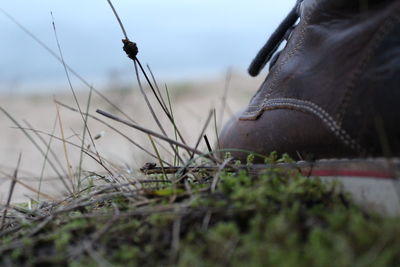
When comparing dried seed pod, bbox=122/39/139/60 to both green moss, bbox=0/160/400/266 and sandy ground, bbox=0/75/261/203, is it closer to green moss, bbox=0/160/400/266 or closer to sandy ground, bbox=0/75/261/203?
green moss, bbox=0/160/400/266

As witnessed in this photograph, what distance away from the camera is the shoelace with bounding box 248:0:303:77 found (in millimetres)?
1784

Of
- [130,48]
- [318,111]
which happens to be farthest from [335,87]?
[130,48]

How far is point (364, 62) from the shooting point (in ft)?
3.96

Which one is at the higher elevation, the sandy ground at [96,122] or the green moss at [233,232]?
the sandy ground at [96,122]

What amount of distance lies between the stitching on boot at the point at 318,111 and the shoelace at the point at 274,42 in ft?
1.00

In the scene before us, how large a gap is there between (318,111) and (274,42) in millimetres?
670

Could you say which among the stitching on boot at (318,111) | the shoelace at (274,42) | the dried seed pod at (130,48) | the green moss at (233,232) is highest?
the dried seed pod at (130,48)

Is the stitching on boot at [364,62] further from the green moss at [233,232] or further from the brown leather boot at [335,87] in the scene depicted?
the green moss at [233,232]

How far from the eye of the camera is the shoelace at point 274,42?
1784mm

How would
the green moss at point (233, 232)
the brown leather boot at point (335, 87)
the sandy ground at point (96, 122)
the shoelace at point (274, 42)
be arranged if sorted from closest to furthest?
the green moss at point (233, 232)
the brown leather boot at point (335, 87)
the shoelace at point (274, 42)
the sandy ground at point (96, 122)

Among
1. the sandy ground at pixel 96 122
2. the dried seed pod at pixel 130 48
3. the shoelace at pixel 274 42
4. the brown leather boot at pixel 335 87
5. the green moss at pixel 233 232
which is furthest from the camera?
the sandy ground at pixel 96 122

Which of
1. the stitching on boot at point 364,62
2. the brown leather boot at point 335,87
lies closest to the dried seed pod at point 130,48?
the brown leather boot at point 335,87

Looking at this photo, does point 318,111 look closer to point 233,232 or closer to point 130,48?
point 233,232

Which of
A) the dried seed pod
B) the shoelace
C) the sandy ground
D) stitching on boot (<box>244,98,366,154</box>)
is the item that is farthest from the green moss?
the sandy ground
